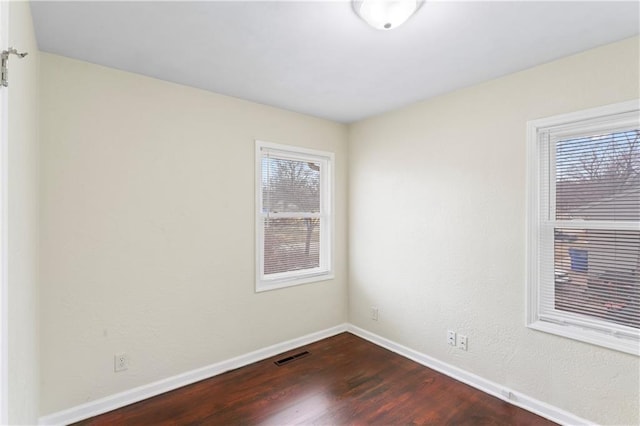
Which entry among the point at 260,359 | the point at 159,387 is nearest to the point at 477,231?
the point at 260,359

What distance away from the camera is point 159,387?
238cm

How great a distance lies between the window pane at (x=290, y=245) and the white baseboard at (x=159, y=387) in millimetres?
754

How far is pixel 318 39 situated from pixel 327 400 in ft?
8.12

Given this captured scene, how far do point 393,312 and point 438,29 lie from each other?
248 centimetres

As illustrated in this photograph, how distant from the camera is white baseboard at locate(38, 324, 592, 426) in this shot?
205 centimetres

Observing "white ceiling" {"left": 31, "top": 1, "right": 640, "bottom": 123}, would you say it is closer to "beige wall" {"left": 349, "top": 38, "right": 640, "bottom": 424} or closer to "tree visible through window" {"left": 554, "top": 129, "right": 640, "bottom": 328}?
"beige wall" {"left": 349, "top": 38, "right": 640, "bottom": 424}

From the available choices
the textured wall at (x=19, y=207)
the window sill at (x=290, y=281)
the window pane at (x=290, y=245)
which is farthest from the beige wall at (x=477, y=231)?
the textured wall at (x=19, y=207)

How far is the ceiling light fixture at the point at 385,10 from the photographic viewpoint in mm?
1496

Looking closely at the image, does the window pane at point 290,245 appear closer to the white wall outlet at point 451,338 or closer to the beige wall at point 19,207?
the white wall outlet at point 451,338

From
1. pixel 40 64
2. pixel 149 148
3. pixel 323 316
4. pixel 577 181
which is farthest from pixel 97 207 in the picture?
pixel 577 181

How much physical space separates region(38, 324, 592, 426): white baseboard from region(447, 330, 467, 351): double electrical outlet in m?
0.20

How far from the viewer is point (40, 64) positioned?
1.97 m

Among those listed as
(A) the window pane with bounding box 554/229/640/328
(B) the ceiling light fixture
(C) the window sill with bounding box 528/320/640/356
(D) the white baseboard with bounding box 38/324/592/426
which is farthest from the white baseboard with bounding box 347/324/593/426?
(B) the ceiling light fixture

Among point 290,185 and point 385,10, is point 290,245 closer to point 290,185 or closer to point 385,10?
point 290,185
